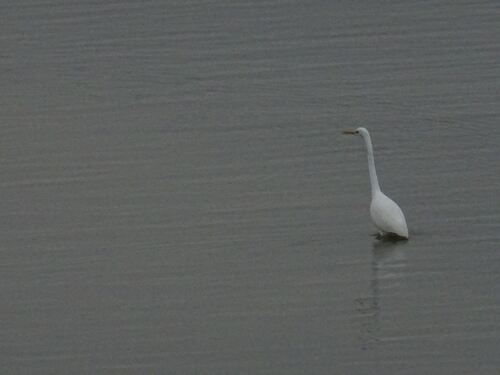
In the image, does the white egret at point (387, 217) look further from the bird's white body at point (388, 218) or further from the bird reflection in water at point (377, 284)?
the bird reflection in water at point (377, 284)

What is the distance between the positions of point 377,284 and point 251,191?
4.05 meters

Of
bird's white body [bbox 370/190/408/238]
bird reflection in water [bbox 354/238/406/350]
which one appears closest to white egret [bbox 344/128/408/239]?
bird's white body [bbox 370/190/408/238]

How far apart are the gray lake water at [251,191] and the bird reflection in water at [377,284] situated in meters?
0.03

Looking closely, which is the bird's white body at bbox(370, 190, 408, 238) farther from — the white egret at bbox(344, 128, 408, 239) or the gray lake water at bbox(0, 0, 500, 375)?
the gray lake water at bbox(0, 0, 500, 375)

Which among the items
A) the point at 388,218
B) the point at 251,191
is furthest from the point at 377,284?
the point at 251,191

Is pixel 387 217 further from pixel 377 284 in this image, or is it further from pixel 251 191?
pixel 251 191

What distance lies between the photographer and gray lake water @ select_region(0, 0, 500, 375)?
47.8 ft

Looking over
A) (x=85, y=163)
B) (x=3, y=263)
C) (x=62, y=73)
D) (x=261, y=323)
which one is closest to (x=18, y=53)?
(x=62, y=73)

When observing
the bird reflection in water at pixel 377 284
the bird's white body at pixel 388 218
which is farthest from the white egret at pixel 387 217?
the bird reflection in water at pixel 377 284

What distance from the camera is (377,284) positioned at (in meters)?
16.0

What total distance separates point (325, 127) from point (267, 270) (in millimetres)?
6782

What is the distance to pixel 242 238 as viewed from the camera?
58.5ft

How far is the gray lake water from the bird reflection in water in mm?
33

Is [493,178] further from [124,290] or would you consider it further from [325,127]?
[124,290]
